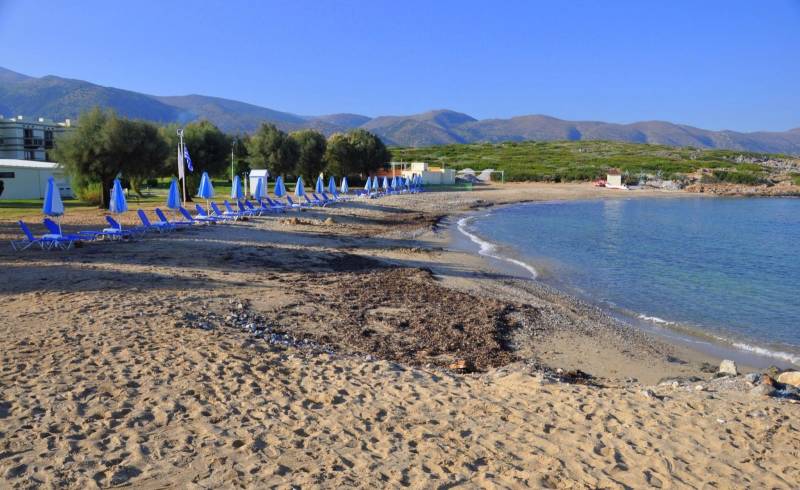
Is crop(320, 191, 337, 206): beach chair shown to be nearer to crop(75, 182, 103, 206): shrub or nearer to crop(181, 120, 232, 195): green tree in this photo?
crop(181, 120, 232, 195): green tree

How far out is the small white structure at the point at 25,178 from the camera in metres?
30.5

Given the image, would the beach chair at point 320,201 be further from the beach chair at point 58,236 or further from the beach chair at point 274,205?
the beach chair at point 58,236

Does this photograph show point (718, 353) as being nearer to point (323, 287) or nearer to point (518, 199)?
point (323, 287)

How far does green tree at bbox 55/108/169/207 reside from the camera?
2636 centimetres

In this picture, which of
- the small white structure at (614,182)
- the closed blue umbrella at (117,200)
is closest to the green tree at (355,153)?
the small white structure at (614,182)

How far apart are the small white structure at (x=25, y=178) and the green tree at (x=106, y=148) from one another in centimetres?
449

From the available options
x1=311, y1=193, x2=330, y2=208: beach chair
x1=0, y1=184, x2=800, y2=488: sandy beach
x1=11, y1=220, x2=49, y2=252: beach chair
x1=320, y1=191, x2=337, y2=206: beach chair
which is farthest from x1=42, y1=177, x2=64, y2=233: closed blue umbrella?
x1=320, y1=191, x2=337, y2=206: beach chair

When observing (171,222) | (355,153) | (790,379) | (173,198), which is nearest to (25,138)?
(355,153)

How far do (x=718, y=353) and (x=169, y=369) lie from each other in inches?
346

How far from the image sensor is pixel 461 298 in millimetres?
12188

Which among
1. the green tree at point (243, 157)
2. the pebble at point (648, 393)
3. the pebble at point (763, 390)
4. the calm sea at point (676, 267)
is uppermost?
the green tree at point (243, 157)

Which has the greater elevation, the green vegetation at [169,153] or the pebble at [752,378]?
the green vegetation at [169,153]

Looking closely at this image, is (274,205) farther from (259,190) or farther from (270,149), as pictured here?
(270,149)

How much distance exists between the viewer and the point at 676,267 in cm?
1958
